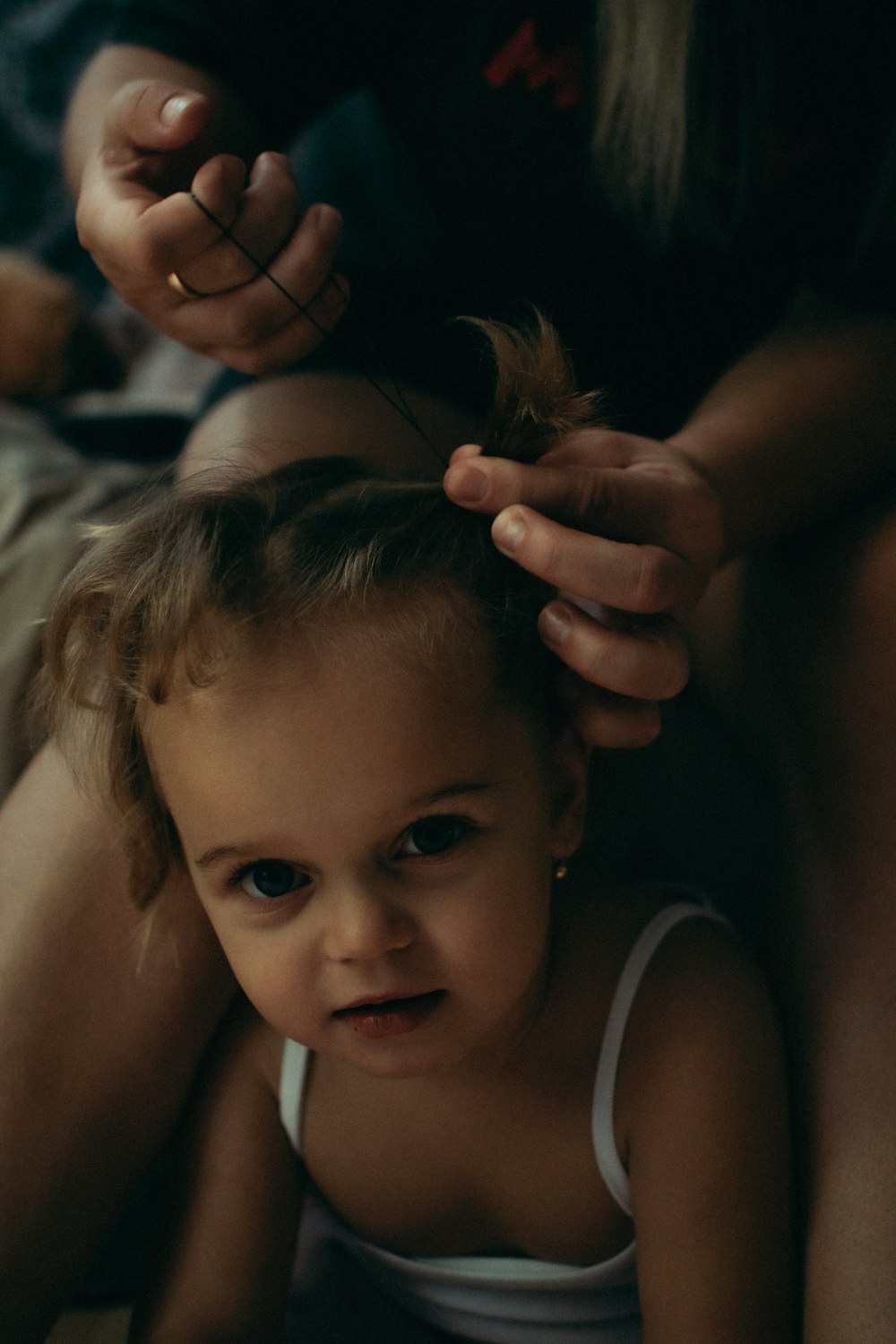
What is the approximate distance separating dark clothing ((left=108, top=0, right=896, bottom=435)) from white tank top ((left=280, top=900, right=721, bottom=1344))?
1.39ft

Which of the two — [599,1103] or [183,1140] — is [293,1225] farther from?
[599,1103]

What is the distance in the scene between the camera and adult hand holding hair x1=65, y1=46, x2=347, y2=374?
0.54 meters

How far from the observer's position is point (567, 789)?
24.7 inches

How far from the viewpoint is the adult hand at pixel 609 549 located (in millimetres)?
520

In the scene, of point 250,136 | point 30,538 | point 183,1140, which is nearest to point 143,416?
point 30,538

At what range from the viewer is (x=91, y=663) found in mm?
629

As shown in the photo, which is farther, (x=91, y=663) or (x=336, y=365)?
(x=336, y=365)

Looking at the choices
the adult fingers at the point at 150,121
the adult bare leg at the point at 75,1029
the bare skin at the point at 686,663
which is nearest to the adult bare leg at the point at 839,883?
the bare skin at the point at 686,663

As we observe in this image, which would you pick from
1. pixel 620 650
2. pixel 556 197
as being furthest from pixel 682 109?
pixel 620 650

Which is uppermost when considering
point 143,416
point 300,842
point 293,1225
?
point 300,842

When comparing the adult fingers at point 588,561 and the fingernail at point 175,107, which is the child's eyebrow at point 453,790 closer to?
the adult fingers at point 588,561

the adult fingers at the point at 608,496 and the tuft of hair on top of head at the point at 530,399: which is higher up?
the tuft of hair on top of head at the point at 530,399

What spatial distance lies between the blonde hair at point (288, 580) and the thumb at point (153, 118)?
0.18 metres

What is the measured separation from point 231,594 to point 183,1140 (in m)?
0.36
